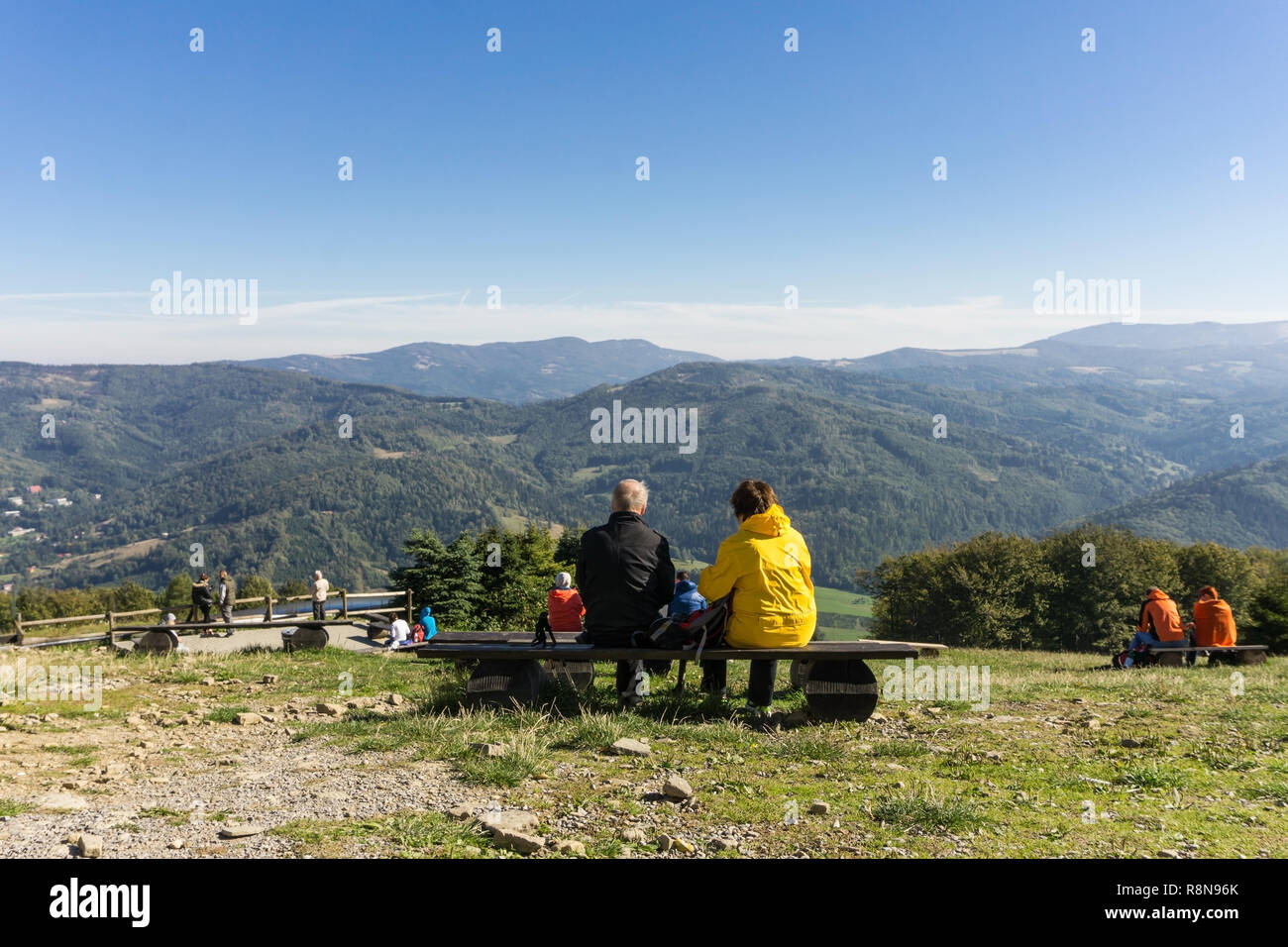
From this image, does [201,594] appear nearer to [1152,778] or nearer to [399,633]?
[399,633]

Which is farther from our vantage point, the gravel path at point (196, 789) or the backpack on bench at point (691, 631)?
the backpack on bench at point (691, 631)

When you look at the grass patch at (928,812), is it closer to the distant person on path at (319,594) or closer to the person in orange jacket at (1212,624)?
the person in orange jacket at (1212,624)

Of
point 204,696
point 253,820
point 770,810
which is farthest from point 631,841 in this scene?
point 204,696

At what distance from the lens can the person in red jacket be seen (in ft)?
34.6

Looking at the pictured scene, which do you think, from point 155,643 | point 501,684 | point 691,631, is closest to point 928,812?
point 691,631

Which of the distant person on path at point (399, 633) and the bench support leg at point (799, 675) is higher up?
the bench support leg at point (799, 675)

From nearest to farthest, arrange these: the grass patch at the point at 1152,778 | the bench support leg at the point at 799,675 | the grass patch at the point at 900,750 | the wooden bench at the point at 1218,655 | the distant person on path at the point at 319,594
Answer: the grass patch at the point at 1152,778, the grass patch at the point at 900,750, the bench support leg at the point at 799,675, the wooden bench at the point at 1218,655, the distant person on path at the point at 319,594

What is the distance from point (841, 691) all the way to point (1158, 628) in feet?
34.7

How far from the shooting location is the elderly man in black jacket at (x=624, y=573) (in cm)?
756

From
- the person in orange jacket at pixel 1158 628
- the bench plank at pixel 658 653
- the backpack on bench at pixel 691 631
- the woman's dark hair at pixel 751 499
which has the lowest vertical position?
the person in orange jacket at pixel 1158 628

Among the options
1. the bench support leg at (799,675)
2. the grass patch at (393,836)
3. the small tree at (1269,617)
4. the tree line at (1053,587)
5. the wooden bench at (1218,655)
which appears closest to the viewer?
the grass patch at (393,836)

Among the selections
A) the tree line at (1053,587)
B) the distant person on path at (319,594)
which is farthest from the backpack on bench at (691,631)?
the tree line at (1053,587)

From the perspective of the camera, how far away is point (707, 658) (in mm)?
7254

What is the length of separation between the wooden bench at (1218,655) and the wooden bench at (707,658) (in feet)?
32.6
